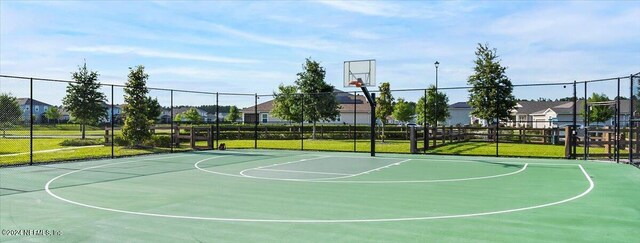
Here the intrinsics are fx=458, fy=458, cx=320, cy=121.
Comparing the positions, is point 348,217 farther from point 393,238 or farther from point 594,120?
point 594,120

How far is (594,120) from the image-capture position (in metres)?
29.5

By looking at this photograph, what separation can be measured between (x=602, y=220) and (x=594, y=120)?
27234mm

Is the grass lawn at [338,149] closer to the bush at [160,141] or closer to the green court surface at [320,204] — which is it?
the bush at [160,141]

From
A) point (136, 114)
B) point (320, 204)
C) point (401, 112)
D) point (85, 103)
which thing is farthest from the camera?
point (401, 112)

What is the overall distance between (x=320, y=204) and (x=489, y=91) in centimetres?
2165

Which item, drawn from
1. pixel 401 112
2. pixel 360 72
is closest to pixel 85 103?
pixel 360 72

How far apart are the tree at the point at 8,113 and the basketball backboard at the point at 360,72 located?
13061mm

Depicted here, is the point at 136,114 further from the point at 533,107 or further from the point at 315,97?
the point at 533,107

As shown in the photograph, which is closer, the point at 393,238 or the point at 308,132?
the point at 393,238

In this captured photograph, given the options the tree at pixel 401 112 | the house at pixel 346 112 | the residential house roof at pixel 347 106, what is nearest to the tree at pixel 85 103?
the tree at pixel 401 112

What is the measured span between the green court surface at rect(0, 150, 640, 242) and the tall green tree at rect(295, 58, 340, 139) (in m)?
16.3

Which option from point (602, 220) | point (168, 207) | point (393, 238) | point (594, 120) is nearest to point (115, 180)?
point (168, 207)

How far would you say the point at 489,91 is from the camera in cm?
2641

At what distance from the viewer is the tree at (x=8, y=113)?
18.1 metres
